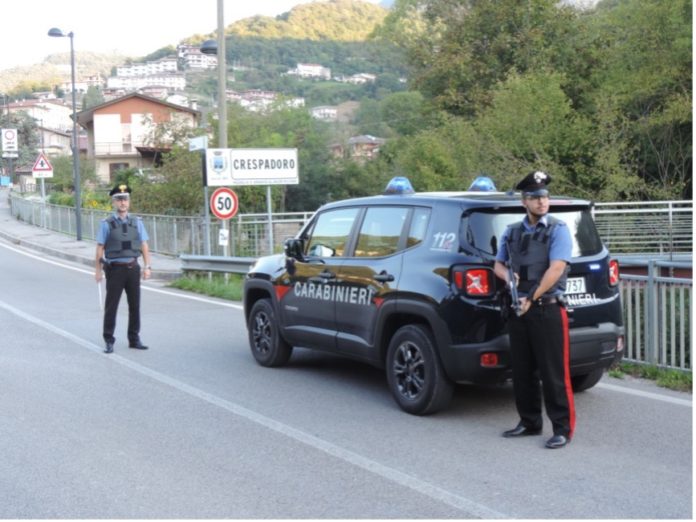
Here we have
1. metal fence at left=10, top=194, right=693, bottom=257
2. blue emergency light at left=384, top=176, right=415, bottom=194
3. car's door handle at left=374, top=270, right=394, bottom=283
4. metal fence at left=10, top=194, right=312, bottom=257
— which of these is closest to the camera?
car's door handle at left=374, top=270, right=394, bottom=283

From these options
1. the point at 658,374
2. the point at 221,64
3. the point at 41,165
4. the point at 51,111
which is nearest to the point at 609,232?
the point at 221,64

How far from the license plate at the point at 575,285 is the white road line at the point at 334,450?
202cm

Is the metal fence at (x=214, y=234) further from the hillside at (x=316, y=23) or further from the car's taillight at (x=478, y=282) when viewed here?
the hillside at (x=316, y=23)

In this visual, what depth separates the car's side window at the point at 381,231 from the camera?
24.1ft

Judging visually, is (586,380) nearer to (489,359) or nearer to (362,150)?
(489,359)

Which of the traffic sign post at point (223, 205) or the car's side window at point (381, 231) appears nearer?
the car's side window at point (381, 231)

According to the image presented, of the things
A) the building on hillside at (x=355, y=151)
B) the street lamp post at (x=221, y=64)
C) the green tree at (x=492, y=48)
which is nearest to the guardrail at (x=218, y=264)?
the street lamp post at (x=221, y=64)

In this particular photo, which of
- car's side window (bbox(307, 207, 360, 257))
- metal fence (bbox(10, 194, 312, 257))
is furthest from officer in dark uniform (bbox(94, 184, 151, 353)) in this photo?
metal fence (bbox(10, 194, 312, 257))

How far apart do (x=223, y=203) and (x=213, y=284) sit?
2.00m

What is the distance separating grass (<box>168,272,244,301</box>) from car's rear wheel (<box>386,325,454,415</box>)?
8.07 meters

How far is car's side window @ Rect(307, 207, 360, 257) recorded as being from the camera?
802cm

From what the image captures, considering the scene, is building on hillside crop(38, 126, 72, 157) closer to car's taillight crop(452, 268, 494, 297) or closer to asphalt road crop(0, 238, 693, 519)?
asphalt road crop(0, 238, 693, 519)

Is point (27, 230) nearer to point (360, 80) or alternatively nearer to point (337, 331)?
point (337, 331)

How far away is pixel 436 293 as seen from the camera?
261 inches
